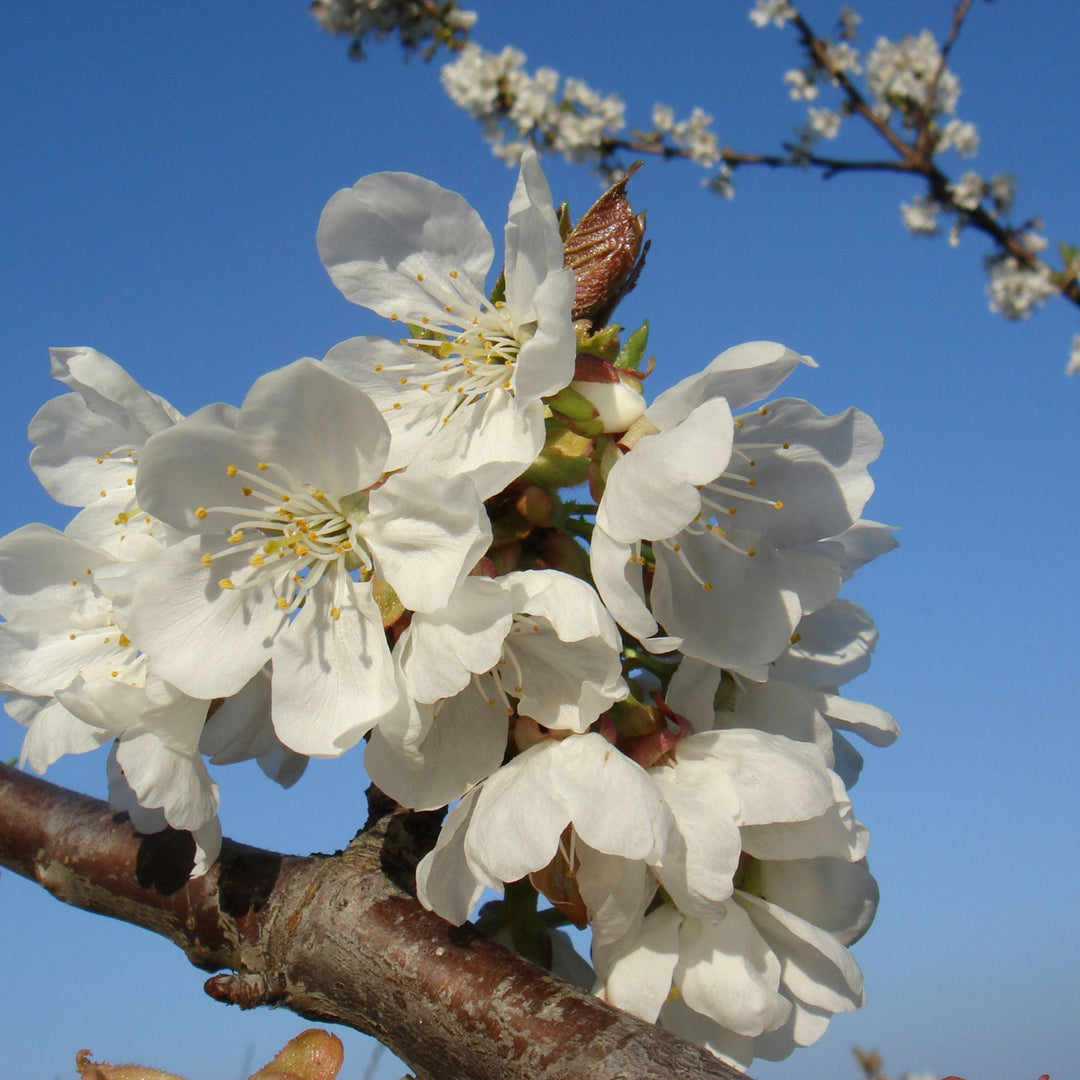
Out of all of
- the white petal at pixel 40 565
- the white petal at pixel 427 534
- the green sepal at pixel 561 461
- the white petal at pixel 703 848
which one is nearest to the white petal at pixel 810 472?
the green sepal at pixel 561 461

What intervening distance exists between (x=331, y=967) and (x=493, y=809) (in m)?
0.43

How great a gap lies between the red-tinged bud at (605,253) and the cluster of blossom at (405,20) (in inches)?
313

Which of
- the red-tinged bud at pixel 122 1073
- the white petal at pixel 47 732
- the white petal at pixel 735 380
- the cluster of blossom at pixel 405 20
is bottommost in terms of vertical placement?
the red-tinged bud at pixel 122 1073

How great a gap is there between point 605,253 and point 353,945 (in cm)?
110

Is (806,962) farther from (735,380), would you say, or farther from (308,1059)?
(735,380)

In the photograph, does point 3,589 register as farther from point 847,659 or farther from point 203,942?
point 847,659

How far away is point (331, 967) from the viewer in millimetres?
1479

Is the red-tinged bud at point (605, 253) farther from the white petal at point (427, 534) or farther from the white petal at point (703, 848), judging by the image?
the white petal at point (703, 848)

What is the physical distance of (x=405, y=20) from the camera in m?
9.02

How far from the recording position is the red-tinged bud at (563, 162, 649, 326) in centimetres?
164

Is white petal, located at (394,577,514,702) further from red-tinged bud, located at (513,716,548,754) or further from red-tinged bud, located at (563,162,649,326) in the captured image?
red-tinged bud, located at (563,162,649,326)

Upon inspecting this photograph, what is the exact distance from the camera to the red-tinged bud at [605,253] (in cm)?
164

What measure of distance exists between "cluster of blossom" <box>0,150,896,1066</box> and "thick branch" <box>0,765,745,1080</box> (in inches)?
4.5

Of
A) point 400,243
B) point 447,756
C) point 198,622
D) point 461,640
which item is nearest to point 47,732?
point 198,622
